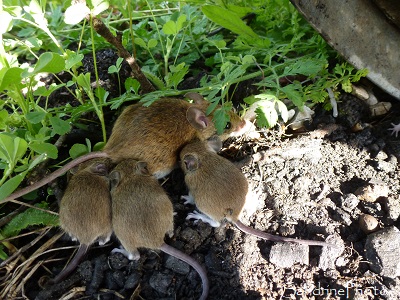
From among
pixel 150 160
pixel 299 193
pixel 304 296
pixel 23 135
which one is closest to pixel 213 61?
pixel 150 160

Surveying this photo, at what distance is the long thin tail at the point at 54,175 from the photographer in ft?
6.17

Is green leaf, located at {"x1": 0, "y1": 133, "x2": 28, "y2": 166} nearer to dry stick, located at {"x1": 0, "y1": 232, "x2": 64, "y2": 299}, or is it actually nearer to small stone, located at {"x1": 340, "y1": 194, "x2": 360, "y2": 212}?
dry stick, located at {"x1": 0, "y1": 232, "x2": 64, "y2": 299}

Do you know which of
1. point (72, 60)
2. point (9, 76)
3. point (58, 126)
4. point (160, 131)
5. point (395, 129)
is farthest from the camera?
point (395, 129)

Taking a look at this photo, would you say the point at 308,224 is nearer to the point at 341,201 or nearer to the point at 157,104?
the point at 341,201

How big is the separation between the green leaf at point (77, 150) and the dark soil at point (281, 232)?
40cm

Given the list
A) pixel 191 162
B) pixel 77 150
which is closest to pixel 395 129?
pixel 191 162

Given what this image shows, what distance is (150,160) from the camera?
2129 millimetres

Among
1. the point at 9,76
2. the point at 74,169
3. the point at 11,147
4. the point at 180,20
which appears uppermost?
the point at 180,20

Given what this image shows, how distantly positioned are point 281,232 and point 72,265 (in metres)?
0.99

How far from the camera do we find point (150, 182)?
1959 millimetres

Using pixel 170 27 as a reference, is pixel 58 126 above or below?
below

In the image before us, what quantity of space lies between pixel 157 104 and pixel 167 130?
170 millimetres

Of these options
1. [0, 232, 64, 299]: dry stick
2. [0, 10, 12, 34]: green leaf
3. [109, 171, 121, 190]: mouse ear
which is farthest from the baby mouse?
[0, 10, 12, 34]: green leaf

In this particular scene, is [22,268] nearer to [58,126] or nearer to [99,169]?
[99,169]
